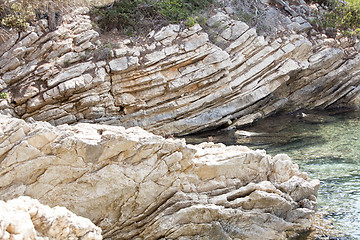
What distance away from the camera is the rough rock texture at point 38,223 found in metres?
4.48

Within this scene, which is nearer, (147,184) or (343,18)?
(147,184)

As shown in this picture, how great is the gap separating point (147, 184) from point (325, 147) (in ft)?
31.1

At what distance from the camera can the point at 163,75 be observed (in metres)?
18.4

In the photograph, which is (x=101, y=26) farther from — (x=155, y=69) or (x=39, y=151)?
(x=39, y=151)

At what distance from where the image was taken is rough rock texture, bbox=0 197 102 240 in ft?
14.7

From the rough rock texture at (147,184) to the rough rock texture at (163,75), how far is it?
8.82 m

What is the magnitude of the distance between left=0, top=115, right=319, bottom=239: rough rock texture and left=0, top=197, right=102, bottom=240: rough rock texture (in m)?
2.61

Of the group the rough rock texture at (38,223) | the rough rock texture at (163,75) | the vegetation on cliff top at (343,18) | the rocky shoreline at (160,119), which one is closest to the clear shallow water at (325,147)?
the rocky shoreline at (160,119)

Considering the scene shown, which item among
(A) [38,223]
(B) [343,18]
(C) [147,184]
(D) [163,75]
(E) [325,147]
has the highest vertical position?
(A) [38,223]

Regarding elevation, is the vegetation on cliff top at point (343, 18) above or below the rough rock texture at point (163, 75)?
above

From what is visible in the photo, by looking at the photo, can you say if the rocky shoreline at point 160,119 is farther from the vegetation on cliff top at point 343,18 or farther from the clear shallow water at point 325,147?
the vegetation on cliff top at point 343,18

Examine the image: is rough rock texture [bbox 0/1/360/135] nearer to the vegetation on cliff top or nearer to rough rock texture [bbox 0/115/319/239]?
the vegetation on cliff top

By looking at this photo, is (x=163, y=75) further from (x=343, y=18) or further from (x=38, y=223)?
(x=38, y=223)

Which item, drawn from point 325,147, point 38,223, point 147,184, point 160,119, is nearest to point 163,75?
point 160,119
